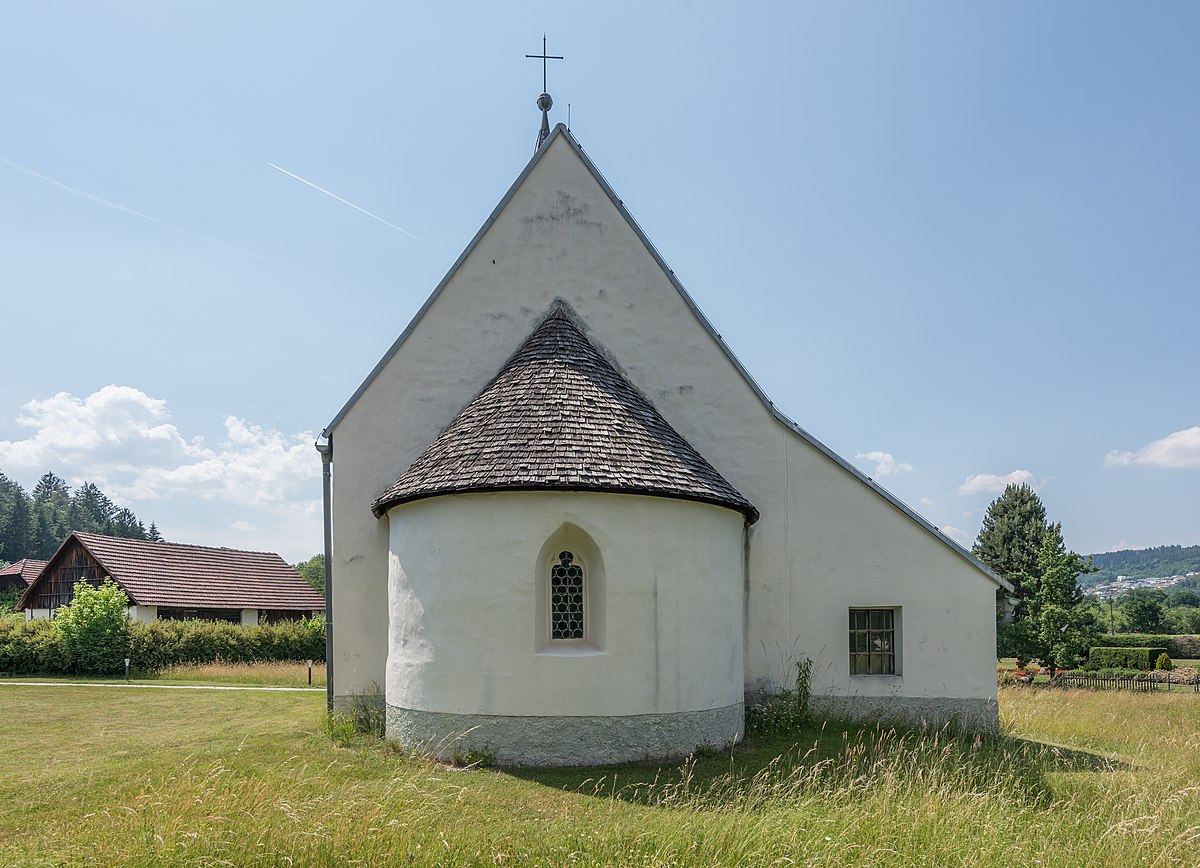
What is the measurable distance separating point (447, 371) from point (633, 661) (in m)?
6.69

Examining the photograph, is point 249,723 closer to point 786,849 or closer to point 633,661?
point 633,661

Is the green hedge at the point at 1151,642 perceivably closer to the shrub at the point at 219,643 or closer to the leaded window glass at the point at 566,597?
the shrub at the point at 219,643

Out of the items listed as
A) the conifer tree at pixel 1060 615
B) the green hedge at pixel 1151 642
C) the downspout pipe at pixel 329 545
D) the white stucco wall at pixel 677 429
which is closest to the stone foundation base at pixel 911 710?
the white stucco wall at pixel 677 429

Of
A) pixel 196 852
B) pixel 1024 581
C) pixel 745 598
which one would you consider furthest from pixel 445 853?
pixel 1024 581

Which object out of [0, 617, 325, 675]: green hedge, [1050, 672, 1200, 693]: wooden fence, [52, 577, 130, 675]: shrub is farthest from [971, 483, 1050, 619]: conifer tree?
[52, 577, 130, 675]: shrub

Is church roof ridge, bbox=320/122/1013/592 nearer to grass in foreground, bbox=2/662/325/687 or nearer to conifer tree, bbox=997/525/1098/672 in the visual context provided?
grass in foreground, bbox=2/662/325/687

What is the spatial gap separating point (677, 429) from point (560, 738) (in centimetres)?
645

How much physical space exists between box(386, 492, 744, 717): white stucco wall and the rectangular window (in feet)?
14.3

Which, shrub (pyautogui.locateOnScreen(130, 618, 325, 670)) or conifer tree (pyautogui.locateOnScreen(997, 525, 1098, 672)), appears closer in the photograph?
shrub (pyautogui.locateOnScreen(130, 618, 325, 670))

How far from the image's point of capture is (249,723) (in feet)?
53.1

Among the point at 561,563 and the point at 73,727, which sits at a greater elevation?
the point at 561,563

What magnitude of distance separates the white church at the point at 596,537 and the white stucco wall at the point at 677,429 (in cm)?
4

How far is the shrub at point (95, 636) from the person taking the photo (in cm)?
2939

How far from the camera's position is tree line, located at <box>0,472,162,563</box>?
100m
